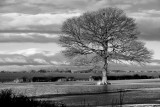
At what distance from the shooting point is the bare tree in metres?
57.7

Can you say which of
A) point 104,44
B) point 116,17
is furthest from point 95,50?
point 116,17

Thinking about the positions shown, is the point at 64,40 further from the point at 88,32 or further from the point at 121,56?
the point at 121,56

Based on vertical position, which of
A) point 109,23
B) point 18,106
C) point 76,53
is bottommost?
point 18,106

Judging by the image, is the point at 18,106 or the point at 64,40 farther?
the point at 64,40

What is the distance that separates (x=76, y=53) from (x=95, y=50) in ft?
9.40

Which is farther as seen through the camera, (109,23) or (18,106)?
(109,23)

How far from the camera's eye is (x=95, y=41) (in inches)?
2275

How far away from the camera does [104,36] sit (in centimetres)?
5775

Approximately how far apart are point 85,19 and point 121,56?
7631 mm

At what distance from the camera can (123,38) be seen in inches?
2282

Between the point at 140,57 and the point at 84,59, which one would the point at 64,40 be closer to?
the point at 84,59

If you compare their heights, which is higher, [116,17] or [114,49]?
[116,17]

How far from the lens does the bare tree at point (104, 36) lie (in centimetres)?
5766

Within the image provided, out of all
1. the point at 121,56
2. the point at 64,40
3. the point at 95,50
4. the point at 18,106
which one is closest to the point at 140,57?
the point at 121,56
